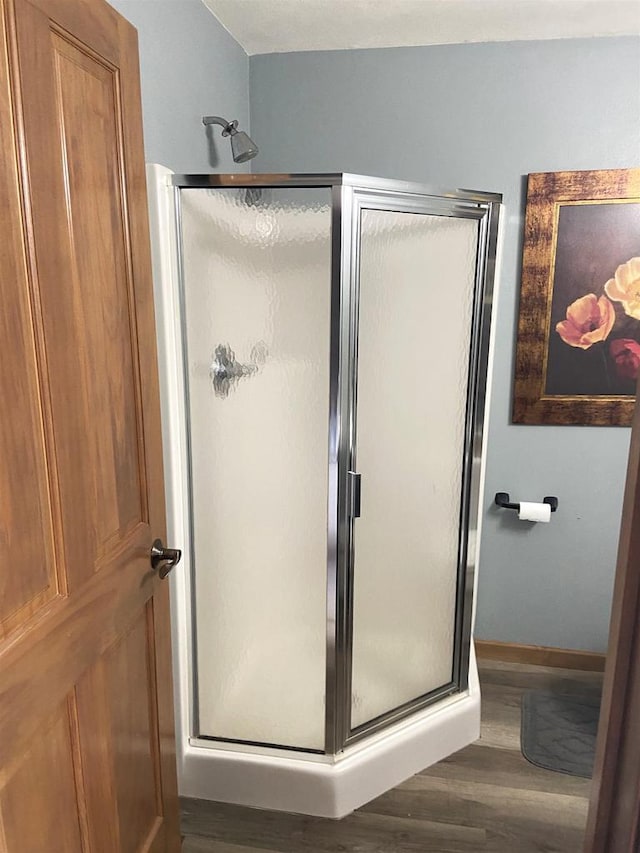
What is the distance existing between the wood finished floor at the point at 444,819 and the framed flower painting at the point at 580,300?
121 cm

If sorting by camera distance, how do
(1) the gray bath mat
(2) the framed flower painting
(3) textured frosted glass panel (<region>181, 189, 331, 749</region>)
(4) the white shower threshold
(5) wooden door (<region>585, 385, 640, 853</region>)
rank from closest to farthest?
(5) wooden door (<region>585, 385, 640, 853</region>) < (3) textured frosted glass panel (<region>181, 189, 331, 749</region>) < (4) the white shower threshold < (1) the gray bath mat < (2) the framed flower painting

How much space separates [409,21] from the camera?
2.04 m

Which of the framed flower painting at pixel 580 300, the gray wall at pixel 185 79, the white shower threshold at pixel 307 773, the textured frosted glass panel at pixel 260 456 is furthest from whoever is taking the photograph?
the framed flower painting at pixel 580 300

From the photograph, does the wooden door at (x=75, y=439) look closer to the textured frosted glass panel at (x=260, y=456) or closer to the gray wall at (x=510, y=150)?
the textured frosted glass panel at (x=260, y=456)

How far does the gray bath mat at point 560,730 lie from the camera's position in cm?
211

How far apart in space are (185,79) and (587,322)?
154 cm

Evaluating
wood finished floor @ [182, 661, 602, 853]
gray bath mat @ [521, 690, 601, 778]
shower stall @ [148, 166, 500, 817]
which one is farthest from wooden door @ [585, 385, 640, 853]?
gray bath mat @ [521, 690, 601, 778]

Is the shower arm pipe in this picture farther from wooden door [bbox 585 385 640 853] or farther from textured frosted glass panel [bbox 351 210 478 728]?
wooden door [bbox 585 385 640 853]

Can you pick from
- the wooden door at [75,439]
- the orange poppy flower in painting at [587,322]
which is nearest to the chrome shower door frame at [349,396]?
the wooden door at [75,439]

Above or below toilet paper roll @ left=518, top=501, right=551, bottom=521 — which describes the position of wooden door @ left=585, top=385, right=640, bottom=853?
above

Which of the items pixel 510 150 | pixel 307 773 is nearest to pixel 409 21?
pixel 510 150

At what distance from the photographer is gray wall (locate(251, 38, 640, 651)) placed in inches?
85.7

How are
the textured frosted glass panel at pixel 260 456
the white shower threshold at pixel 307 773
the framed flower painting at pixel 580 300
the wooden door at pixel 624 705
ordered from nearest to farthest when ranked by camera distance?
the wooden door at pixel 624 705 < the textured frosted glass panel at pixel 260 456 < the white shower threshold at pixel 307 773 < the framed flower painting at pixel 580 300

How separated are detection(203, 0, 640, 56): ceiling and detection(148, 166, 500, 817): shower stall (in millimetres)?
665
